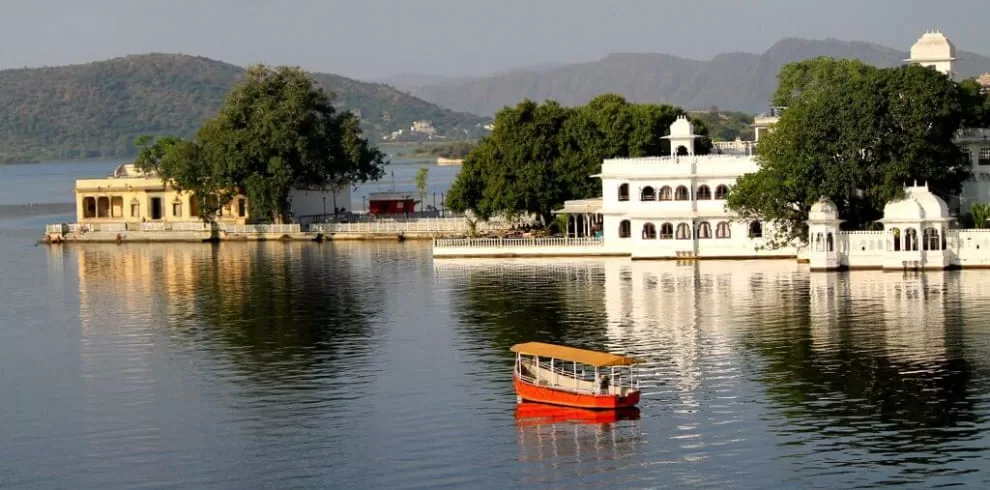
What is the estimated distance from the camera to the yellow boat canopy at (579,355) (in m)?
46.1

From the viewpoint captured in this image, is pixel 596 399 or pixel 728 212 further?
pixel 728 212

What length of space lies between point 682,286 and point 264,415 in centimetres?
3196

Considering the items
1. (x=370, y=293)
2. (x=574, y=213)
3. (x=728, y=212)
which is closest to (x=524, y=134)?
(x=574, y=213)

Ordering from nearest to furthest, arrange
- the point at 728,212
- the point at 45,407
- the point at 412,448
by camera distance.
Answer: the point at 412,448 < the point at 45,407 < the point at 728,212

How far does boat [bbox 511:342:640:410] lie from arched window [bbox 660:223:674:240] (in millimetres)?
39181

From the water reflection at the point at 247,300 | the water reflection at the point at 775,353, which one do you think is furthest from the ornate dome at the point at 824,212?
the water reflection at the point at 247,300

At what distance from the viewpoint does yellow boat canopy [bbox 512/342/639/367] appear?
4606 cm

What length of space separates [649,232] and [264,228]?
120ft

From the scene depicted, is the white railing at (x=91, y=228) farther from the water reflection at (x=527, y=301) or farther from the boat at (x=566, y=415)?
the boat at (x=566, y=415)

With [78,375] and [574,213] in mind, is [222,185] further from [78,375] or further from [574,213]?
[78,375]

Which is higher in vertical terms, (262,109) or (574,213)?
(262,109)

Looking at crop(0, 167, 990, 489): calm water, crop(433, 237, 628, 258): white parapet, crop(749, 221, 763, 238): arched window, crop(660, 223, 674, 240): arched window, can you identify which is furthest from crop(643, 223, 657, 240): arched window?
crop(749, 221, 763, 238): arched window

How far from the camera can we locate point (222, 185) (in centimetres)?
11762

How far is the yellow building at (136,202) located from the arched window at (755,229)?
46.0 metres
